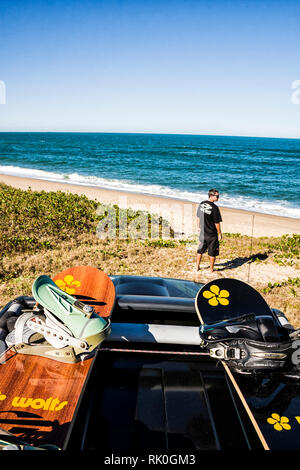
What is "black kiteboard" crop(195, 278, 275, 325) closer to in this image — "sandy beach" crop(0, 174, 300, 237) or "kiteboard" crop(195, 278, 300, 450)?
"kiteboard" crop(195, 278, 300, 450)

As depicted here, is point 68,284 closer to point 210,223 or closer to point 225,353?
point 225,353

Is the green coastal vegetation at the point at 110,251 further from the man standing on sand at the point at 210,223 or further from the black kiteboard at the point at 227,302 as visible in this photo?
the black kiteboard at the point at 227,302

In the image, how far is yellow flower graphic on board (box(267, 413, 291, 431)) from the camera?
161cm

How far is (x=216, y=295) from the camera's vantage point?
9.04ft

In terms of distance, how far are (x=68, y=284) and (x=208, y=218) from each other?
460 cm

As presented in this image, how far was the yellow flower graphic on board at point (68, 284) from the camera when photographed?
2918mm

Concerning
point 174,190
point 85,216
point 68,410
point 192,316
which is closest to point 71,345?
point 68,410

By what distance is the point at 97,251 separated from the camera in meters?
8.20

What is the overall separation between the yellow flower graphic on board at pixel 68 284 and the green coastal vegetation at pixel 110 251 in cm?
323

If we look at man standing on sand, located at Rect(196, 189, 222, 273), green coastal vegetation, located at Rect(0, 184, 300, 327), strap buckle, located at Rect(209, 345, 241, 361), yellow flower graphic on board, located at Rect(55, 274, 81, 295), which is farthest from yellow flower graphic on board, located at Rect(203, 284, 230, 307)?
man standing on sand, located at Rect(196, 189, 222, 273)

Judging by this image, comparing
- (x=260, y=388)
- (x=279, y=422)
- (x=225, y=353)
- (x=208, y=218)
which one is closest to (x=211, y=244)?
(x=208, y=218)

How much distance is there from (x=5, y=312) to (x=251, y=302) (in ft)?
7.00

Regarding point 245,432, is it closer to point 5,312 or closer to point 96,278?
point 96,278

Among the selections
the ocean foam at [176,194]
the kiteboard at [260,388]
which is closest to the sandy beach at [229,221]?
the ocean foam at [176,194]
